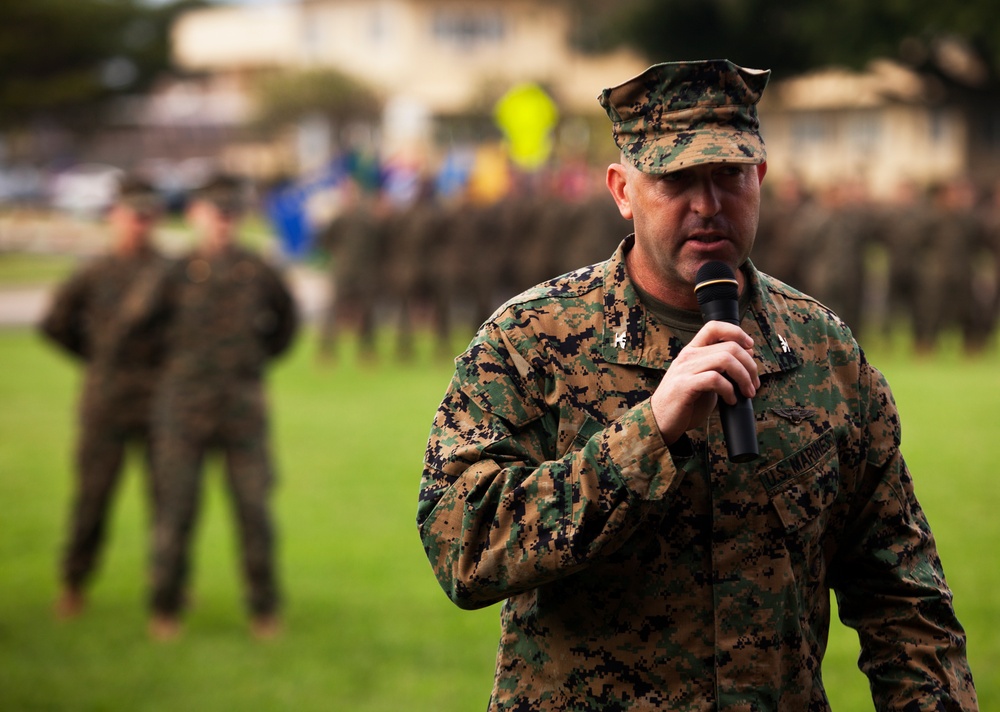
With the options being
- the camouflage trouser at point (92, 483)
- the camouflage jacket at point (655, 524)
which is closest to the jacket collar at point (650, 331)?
the camouflage jacket at point (655, 524)

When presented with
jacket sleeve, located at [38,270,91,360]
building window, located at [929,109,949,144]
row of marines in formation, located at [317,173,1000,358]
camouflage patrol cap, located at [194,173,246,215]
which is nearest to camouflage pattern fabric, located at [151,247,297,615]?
camouflage patrol cap, located at [194,173,246,215]

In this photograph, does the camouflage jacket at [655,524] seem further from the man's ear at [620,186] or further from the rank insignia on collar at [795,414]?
the man's ear at [620,186]

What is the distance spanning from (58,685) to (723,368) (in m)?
5.44

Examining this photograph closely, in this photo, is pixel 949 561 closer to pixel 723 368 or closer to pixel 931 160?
pixel 723 368

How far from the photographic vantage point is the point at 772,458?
2.84 m

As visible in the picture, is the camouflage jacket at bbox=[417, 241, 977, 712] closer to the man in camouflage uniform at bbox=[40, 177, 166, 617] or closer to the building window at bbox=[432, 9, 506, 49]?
the man in camouflage uniform at bbox=[40, 177, 166, 617]

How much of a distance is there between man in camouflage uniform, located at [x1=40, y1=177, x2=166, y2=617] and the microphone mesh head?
5746 millimetres

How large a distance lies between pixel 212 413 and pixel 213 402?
0.20 feet

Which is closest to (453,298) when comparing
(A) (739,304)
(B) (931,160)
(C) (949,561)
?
(C) (949,561)

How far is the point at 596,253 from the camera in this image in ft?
66.0

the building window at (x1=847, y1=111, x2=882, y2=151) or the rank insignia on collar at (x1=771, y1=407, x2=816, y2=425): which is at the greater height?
the building window at (x1=847, y1=111, x2=882, y2=151)

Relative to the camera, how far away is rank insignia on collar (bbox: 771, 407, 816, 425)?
287cm

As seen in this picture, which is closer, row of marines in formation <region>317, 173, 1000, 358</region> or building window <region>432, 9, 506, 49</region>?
row of marines in formation <region>317, 173, 1000, 358</region>

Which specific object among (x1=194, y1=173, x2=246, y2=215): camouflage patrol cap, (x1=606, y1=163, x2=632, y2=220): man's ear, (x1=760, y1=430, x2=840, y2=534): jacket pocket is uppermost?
(x1=194, y1=173, x2=246, y2=215): camouflage patrol cap
